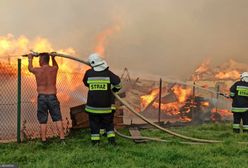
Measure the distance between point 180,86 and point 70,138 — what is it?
9500mm

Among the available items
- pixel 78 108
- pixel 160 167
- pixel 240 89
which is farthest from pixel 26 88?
pixel 240 89

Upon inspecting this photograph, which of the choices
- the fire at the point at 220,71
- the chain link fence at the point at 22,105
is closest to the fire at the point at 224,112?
the fire at the point at 220,71

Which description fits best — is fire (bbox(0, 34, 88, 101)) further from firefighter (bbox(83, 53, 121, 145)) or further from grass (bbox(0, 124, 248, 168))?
firefighter (bbox(83, 53, 121, 145))

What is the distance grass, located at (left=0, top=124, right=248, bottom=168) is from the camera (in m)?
6.80

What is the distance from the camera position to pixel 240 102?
11797 millimetres

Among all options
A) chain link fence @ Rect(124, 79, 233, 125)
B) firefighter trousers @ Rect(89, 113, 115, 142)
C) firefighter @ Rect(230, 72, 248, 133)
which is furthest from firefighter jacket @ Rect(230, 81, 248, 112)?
firefighter trousers @ Rect(89, 113, 115, 142)

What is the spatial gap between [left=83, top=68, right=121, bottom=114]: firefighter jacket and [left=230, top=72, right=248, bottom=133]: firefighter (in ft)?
14.5

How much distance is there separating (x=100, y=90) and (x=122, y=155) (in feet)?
5.79

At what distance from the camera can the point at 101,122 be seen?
8.86 m

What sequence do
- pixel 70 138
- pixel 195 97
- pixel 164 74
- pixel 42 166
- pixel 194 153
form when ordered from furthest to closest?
pixel 164 74, pixel 195 97, pixel 70 138, pixel 194 153, pixel 42 166

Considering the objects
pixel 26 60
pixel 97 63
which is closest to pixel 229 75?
pixel 26 60

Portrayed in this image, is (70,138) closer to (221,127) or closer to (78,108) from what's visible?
(78,108)

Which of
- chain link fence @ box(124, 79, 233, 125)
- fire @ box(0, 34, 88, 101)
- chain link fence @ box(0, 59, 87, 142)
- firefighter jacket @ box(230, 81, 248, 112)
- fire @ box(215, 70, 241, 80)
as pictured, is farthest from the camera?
fire @ box(215, 70, 241, 80)

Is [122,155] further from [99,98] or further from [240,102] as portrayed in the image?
[240,102]
